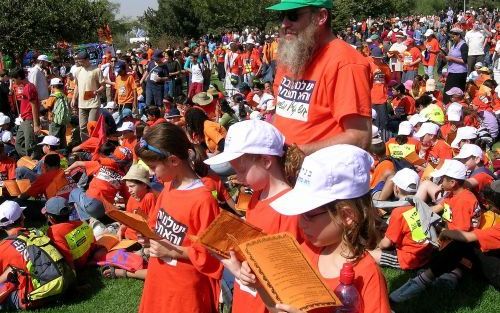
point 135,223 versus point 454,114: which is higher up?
point 135,223

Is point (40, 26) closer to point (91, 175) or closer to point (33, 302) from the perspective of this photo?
point (91, 175)

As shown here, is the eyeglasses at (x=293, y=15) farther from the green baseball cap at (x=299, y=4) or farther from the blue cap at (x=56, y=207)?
the blue cap at (x=56, y=207)

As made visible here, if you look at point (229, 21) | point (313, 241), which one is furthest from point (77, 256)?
point (229, 21)

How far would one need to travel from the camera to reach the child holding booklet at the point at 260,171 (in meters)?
2.87

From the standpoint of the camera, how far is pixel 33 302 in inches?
222

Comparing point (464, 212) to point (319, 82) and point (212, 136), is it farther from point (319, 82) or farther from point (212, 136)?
point (212, 136)

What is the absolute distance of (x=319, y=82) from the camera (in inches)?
128

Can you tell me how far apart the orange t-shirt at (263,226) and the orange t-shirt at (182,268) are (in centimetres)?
36

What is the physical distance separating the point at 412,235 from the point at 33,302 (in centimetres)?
356

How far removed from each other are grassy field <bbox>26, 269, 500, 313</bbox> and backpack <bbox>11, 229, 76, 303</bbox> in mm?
223

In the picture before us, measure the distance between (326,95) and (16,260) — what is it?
3691 mm

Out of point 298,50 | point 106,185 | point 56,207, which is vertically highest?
point 298,50

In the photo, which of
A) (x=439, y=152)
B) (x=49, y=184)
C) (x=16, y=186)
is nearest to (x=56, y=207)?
(x=49, y=184)

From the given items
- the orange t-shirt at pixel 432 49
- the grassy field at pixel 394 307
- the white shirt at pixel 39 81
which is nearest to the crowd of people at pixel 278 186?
the grassy field at pixel 394 307
